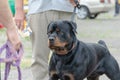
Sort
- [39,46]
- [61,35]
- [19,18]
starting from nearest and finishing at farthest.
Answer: [61,35] < [19,18] < [39,46]

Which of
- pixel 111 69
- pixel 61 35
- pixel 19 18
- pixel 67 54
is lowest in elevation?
pixel 111 69

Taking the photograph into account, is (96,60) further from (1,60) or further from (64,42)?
(1,60)

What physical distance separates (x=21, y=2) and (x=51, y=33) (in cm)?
70

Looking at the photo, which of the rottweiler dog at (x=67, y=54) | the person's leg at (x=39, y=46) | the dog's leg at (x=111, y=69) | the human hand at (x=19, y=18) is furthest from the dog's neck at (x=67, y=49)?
the dog's leg at (x=111, y=69)

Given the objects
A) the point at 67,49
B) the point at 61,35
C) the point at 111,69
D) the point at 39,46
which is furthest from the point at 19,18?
the point at 111,69

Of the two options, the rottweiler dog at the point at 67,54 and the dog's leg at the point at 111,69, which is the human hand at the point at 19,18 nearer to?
the rottweiler dog at the point at 67,54

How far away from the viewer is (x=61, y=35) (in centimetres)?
599

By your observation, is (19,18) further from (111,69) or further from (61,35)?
(111,69)

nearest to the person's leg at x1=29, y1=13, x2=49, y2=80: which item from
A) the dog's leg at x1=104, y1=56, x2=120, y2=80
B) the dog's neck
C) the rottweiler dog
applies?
the rottweiler dog

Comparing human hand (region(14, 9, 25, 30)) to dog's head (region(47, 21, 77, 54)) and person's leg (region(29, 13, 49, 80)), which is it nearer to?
person's leg (region(29, 13, 49, 80))

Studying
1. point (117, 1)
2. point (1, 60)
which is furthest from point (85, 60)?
point (117, 1)

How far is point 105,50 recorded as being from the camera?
6.77 metres

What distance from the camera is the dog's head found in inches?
233

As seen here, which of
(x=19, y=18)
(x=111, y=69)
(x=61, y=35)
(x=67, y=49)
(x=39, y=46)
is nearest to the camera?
(x=61, y=35)
